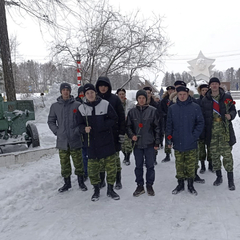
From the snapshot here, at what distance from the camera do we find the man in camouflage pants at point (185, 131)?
12.3 feet

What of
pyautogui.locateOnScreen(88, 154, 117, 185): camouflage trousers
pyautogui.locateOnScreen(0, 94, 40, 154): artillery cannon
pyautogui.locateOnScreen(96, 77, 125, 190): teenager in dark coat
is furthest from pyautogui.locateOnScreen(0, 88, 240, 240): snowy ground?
pyautogui.locateOnScreen(0, 94, 40, 154): artillery cannon

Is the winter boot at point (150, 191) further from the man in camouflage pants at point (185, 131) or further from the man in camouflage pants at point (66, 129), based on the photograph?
the man in camouflage pants at point (66, 129)

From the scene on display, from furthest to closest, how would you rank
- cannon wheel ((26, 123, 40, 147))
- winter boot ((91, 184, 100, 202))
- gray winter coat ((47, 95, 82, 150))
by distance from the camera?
cannon wheel ((26, 123, 40, 147)) < gray winter coat ((47, 95, 82, 150)) < winter boot ((91, 184, 100, 202))

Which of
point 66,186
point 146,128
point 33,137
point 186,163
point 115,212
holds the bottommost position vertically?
point 115,212

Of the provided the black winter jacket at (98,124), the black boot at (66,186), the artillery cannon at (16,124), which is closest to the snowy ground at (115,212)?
the black boot at (66,186)

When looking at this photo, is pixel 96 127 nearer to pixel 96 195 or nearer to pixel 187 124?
pixel 96 195

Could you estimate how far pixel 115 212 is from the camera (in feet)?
10.7

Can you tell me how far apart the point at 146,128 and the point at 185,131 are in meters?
0.63

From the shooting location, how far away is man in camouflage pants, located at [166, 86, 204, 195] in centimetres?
374

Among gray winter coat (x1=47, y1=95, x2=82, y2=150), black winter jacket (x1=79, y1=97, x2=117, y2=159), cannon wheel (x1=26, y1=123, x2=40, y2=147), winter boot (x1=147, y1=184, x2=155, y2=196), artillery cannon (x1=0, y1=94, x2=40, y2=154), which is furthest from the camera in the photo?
cannon wheel (x1=26, y1=123, x2=40, y2=147)

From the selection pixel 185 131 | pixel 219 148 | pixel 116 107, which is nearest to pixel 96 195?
pixel 116 107

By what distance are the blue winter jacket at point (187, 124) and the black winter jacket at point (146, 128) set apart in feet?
1.10

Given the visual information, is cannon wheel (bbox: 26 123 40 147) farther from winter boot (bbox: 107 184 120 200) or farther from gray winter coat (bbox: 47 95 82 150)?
winter boot (bbox: 107 184 120 200)

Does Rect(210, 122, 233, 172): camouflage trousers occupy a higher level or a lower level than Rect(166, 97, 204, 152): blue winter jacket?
lower
